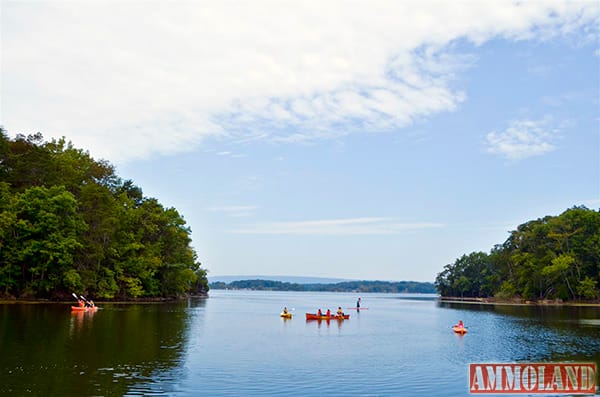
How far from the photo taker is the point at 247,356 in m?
27.9

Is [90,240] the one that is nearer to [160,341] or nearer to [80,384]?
[160,341]

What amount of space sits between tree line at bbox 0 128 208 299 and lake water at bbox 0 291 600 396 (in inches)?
883

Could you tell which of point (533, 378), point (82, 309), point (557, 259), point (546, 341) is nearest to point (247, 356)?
point (533, 378)

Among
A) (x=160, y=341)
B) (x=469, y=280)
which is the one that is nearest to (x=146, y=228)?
(x=160, y=341)

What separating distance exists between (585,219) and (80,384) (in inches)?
4571

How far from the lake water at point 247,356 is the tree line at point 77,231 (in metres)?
22.4

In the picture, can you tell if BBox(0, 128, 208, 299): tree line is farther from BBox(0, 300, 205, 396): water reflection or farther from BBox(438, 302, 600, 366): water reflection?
BBox(438, 302, 600, 366): water reflection

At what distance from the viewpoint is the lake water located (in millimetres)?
19516

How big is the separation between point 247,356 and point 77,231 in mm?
50424

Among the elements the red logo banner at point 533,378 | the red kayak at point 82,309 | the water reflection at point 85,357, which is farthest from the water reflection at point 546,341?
A: the red kayak at point 82,309

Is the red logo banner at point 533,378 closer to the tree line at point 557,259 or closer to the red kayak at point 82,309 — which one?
the red kayak at point 82,309

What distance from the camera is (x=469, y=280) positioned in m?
166

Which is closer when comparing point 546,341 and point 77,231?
point 546,341

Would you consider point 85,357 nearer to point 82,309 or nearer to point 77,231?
point 82,309
